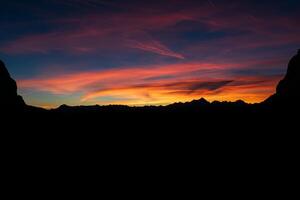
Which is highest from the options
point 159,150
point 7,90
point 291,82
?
point 7,90

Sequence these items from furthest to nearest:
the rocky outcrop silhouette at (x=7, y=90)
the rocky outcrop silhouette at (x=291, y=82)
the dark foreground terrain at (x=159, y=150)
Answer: the rocky outcrop silhouette at (x=291, y=82), the rocky outcrop silhouette at (x=7, y=90), the dark foreground terrain at (x=159, y=150)

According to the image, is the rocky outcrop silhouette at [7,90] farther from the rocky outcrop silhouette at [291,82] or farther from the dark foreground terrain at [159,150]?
the rocky outcrop silhouette at [291,82]

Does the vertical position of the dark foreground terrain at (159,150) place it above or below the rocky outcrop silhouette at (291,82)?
below

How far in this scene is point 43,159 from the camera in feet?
128

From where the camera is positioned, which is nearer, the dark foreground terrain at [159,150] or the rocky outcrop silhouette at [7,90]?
the dark foreground terrain at [159,150]

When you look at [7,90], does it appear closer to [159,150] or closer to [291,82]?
[159,150]

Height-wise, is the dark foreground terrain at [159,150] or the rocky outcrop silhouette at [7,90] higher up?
the rocky outcrop silhouette at [7,90]

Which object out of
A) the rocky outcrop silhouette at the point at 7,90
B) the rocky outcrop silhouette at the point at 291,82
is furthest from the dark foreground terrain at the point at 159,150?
the rocky outcrop silhouette at the point at 291,82

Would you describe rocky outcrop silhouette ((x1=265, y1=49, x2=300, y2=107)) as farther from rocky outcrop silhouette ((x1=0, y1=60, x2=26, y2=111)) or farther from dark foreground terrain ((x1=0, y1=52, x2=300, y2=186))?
rocky outcrop silhouette ((x1=0, y1=60, x2=26, y2=111))

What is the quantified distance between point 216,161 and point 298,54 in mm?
81038

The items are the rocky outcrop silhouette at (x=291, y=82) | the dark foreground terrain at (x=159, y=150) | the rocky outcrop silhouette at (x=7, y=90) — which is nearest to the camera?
the dark foreground terrain at (x=159, y=150)

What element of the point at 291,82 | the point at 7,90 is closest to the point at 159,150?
the point at 7,90

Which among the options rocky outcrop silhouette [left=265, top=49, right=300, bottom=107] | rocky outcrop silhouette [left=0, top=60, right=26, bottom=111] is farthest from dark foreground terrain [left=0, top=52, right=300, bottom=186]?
rocky outcrop silhouette [left=265, top=49, right=300, bottom=107]

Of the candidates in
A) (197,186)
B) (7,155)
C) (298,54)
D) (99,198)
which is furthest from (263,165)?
(298,54)
